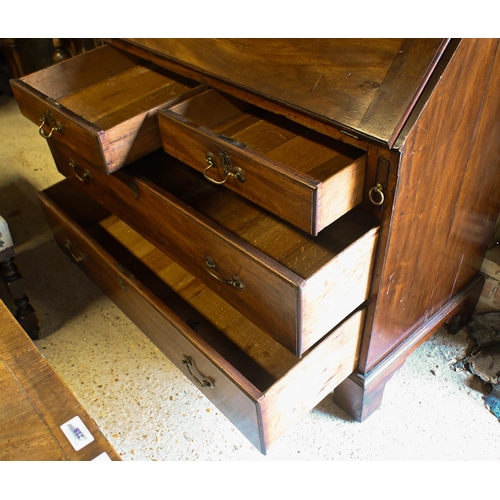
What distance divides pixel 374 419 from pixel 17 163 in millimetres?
1834

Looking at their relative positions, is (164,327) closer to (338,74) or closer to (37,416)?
(37,416)

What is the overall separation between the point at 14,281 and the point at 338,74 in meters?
1.09

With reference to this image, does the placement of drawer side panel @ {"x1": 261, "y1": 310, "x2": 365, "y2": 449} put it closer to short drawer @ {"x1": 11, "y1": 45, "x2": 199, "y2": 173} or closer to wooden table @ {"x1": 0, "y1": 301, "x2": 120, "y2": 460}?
wooden table @ {"x1": 0, "y1": 301, "x2": 120, "y2": 460}

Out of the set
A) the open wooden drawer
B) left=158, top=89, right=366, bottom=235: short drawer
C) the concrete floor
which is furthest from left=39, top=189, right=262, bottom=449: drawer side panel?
→ left=158, top=89, right=366, bottom=235: short drawer

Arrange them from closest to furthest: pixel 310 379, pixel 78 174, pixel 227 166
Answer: pixel 227 166
pixel 310 379
pixel 78 174

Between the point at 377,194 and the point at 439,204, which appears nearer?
the point at 377,194

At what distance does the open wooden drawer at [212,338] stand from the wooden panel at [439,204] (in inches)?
4.4

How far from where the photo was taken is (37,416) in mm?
749

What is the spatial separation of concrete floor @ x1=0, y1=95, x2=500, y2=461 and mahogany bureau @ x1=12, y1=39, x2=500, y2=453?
0.09 metres

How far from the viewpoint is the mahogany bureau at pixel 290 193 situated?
0.88m

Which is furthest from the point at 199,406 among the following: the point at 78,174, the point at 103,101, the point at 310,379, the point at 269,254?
the point at 103,101

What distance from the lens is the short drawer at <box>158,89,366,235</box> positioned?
2.87 feet

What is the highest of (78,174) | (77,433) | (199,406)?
(77,433)

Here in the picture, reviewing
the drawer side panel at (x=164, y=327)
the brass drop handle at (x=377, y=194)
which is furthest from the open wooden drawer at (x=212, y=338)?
the brass drop handle at (x=377, y=194)
